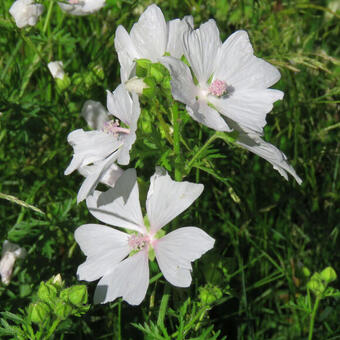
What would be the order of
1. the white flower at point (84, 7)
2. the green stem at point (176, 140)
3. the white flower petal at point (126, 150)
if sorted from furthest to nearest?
the white flower at point (84, 7)
the green stem at point (176, 140)
the white flower petal at point (126, 150)

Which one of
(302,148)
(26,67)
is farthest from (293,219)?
(26,67)

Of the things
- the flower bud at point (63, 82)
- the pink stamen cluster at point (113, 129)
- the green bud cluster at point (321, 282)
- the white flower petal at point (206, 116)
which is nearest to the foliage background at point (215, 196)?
the flower bud at point (63, 82)

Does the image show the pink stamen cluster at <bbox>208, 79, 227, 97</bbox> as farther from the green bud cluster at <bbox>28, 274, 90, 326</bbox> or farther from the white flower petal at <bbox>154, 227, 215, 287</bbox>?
the green bud cluster at <bbox>28, 274, 90, 326</bbox>

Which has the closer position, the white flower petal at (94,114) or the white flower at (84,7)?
the white flower petal at (94,114)

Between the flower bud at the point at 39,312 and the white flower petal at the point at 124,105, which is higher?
the white flower petal at the point at 124,105

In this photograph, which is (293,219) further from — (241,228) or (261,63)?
(261,63)

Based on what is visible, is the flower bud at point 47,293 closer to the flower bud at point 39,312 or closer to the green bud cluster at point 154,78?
the flower bud at point 39,312

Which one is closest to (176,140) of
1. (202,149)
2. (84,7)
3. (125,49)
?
(202,149)

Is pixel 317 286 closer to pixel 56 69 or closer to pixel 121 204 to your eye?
pixel 121 204
